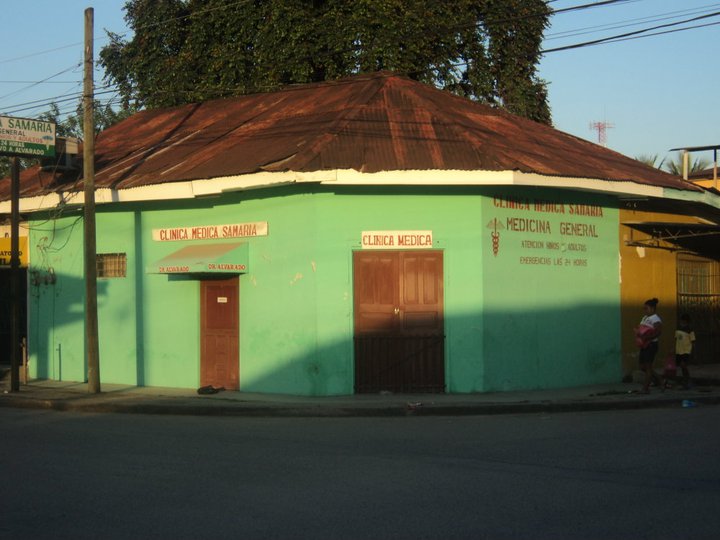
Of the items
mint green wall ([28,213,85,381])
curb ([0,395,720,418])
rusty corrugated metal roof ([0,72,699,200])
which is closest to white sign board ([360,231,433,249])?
rusty corrugated metal roof ([0,72,699,200])

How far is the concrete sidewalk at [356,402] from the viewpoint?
48.4 feet

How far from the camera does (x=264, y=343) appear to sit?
17000 mm

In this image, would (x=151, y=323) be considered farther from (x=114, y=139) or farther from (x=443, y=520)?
(x=443, y=520)

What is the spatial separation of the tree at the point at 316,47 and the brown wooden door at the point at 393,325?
40.5 ft

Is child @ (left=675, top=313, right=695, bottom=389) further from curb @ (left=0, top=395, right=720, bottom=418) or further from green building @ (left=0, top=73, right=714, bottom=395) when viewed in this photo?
green building @ (left=0, top=73, right=714, bottom=395)

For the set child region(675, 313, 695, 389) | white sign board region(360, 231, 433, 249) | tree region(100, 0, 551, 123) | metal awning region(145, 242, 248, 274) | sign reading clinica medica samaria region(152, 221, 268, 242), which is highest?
tree region(100, 0, 551, 123)

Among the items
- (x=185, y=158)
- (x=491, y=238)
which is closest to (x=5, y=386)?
(x=185, y=158)

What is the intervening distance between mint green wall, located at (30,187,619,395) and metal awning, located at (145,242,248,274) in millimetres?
261

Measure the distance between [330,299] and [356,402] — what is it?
1951 millimetres

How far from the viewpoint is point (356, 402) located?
15297mm

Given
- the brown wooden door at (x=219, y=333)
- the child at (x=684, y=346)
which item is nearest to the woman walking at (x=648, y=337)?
the child at (x=684, y=346)

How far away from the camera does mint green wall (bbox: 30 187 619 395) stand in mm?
16297

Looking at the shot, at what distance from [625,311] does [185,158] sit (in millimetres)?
9301

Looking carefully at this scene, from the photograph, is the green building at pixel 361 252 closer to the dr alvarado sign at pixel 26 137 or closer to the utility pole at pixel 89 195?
the utility pole at pixel 89 195
